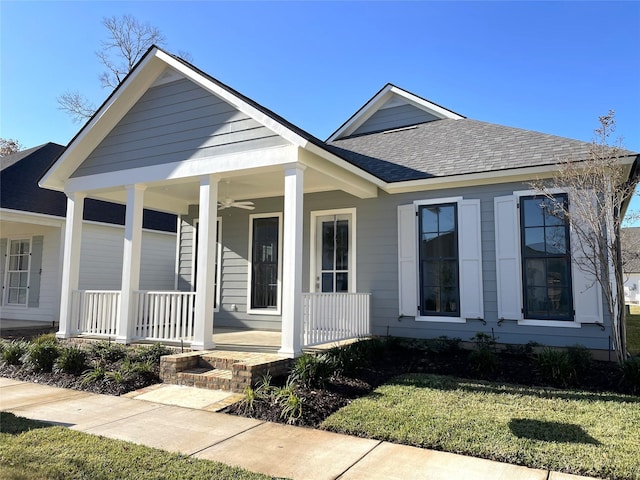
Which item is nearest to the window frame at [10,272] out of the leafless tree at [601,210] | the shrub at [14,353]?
the shrub at [14,353]

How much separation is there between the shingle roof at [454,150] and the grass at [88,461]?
16.6 feet

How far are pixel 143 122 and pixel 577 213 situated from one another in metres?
7.64

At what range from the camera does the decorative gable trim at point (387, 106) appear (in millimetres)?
11102

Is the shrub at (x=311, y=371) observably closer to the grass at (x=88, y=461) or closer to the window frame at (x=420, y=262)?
the grass at (x=88, y=461)

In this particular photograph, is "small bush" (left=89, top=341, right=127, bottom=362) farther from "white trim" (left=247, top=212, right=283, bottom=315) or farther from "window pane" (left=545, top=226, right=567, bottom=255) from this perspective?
"window pane" (left=545, top=226, right=567, bottom=255)

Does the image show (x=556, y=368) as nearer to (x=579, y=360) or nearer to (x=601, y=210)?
(x=579, y=360)

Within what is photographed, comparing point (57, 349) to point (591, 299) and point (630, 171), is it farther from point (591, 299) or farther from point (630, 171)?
point (630, 171)

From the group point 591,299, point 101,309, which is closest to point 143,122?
point 101,309

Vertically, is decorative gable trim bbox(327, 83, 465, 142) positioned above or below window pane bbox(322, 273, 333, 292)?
above

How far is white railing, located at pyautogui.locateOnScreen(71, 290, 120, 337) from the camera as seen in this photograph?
8227 mm

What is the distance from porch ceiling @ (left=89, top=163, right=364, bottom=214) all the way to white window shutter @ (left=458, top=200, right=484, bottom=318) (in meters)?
2.29

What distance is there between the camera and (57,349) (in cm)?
712

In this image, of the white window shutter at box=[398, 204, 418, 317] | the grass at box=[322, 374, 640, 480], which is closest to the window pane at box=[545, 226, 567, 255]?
the white window shutter at box=[398, 204, 418, 317]

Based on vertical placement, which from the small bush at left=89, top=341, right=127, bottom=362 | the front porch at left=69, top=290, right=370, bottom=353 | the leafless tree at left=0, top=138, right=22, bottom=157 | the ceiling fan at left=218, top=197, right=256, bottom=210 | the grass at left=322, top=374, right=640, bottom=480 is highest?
the leafless tree at left=0, top=138, right=22, bottom=157
